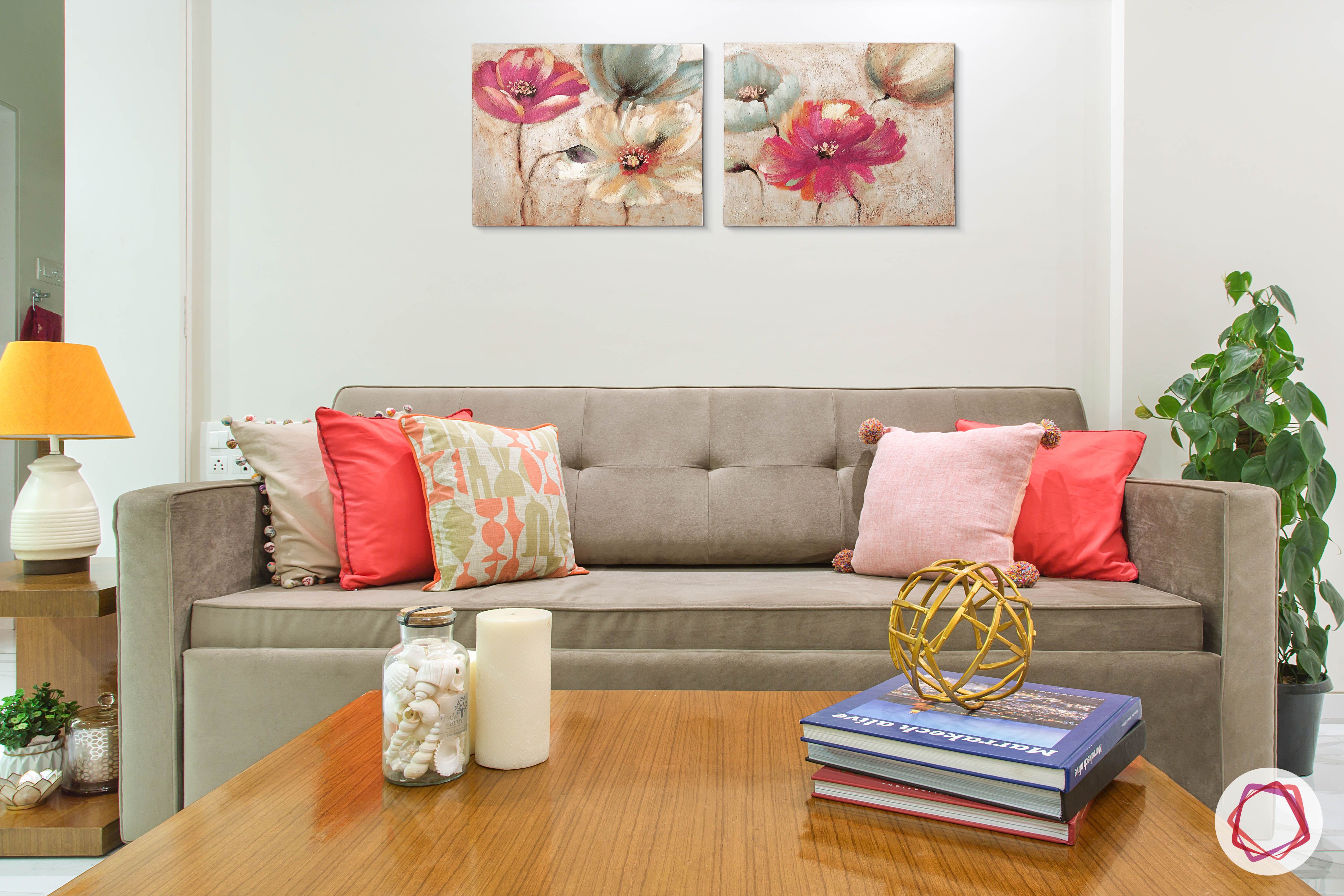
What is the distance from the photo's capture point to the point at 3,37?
3164 mm

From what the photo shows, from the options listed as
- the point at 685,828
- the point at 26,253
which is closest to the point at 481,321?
the point at 685,828

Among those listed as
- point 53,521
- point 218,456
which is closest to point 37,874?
point 53,521

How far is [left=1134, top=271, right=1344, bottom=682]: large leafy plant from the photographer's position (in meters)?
1.90

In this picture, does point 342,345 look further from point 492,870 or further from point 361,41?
point 492,870

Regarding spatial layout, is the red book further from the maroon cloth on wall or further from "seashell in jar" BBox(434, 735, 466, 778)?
the maroon cloth on wall

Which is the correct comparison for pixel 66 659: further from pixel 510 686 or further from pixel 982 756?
pixel 982 756

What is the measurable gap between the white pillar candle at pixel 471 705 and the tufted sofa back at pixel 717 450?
121 centimetres

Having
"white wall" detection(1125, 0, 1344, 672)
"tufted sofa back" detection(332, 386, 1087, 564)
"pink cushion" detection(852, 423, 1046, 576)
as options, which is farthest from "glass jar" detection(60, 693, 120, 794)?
"white wall" detection(1125, 0, 1344, 672)

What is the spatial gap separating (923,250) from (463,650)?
83.0 inches

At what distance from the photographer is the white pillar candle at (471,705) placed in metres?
0.78

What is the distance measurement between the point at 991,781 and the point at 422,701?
511 mm

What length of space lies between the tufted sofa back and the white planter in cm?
99

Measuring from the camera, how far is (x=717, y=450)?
2.14 m

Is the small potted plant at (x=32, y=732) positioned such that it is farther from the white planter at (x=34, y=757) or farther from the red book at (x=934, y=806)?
the red book at (x=934, y=806)
